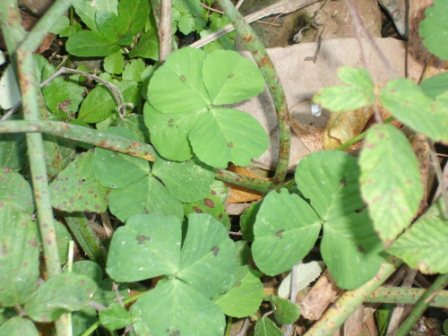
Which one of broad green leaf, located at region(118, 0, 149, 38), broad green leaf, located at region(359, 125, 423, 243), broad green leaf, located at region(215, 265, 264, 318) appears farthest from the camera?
broad green leaf, located at region(118, 0, 149, 38)

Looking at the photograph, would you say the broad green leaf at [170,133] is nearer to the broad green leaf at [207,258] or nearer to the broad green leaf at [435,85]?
the broad green leaf at [207,258]

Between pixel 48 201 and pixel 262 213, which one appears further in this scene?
pixel 262 213

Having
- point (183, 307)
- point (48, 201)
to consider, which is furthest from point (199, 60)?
point (183, 307)

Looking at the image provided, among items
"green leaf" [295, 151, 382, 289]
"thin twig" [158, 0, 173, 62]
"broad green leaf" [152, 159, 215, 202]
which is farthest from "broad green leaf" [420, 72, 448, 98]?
"thin twig" [158, 0, 173, 62]

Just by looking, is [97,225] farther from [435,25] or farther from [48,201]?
[435,25]

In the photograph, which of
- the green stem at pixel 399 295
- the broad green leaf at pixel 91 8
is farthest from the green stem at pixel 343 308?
the broad green leaf at pixel 91 8

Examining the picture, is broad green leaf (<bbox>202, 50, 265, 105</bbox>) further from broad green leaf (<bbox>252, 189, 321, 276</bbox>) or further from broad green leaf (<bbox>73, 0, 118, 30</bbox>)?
broad green leaf (<bbox>73, 0, 118, 30</bbox>)
